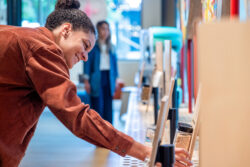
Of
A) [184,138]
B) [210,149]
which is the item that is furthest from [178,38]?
[210,149]

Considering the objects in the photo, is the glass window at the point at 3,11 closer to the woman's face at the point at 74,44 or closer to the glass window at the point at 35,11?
the glass window at the point at 35,11

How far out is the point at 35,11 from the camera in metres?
6.17

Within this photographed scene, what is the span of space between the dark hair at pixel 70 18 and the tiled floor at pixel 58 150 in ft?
2.93

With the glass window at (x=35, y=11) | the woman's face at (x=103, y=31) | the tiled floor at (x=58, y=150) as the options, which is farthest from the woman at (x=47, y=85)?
the glass window at (x=35, y=11)

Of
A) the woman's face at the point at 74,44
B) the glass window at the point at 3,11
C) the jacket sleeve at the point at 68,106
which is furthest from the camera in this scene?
the glass window at the point at 3,11

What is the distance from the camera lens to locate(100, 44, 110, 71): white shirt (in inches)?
200

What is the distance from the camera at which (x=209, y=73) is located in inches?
27.1

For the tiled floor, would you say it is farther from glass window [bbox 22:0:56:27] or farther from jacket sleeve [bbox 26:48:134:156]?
glass window [bbox 22:0:56:27]

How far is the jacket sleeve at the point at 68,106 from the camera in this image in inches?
46.8

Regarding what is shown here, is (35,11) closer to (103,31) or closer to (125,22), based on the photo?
(103,31)

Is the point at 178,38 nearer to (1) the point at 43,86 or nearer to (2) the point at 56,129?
(2) the point at 56,129

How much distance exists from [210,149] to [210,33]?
0.69 ft

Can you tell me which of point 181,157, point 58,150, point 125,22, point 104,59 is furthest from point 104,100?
point 125,22

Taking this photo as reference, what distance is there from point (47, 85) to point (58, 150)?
1.88m
